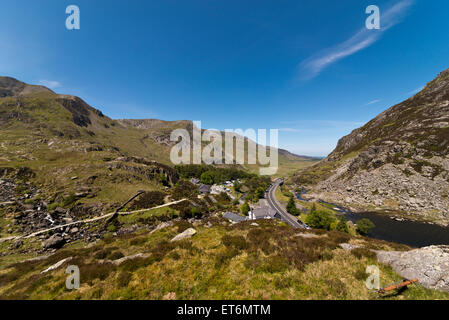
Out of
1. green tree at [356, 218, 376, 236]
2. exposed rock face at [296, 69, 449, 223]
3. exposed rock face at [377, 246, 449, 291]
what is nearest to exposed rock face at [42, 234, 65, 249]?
exposed rock face at [377, 246, 449, 291]

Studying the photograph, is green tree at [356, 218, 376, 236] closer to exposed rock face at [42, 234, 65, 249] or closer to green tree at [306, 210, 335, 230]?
green tree at [306, 210, 335, 230]

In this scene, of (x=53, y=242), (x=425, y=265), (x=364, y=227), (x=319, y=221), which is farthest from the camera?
(x=319, y=221)

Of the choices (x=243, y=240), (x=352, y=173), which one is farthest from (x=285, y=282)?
(x=352, y=173)

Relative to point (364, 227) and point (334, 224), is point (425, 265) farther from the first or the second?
point (364, 227)

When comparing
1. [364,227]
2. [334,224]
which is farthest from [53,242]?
[364,227]

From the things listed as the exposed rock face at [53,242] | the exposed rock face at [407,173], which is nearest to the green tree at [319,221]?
the exposed rock face at [407,173]

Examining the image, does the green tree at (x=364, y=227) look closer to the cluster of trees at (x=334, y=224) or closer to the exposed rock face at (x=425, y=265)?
the cluster of trees at (x=334, y=224)

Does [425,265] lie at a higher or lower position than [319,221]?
higher

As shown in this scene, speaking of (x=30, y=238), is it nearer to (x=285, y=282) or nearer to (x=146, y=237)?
(x=146, y=237)
